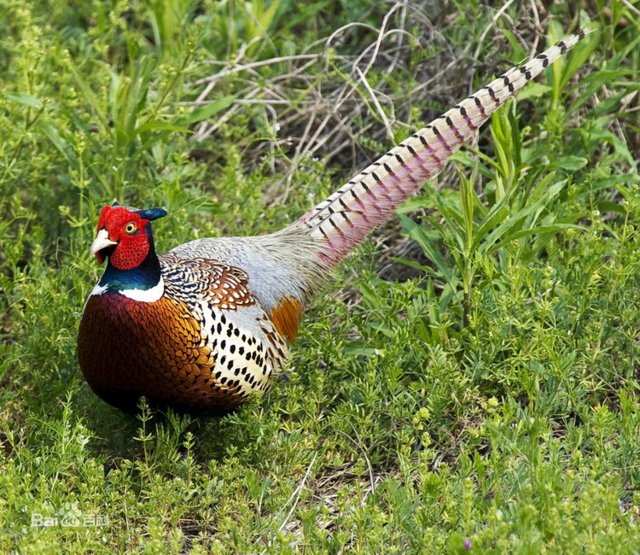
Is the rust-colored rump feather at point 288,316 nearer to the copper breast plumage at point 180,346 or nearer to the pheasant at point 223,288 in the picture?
the pheasant at point 223,288

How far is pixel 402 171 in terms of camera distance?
13.8 feet

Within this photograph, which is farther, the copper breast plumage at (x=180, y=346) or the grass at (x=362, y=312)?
the copper breast plumage at (x=180, y=346)

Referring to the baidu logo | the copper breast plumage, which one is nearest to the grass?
the baidu logo

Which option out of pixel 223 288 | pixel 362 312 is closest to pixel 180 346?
pixel 223 288

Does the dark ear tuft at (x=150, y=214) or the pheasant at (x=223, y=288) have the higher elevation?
the dark ear tuft at (x=150, y=214)

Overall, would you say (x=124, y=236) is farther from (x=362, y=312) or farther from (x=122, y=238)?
(x=362, y=312)

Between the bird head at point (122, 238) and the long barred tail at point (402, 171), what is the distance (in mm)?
1046

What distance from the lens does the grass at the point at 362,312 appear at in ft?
10.6

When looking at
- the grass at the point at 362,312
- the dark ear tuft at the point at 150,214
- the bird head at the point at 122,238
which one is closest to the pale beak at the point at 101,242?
the bird head at the point at 122,238

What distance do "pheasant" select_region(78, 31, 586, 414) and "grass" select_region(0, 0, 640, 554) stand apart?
0.52 ft

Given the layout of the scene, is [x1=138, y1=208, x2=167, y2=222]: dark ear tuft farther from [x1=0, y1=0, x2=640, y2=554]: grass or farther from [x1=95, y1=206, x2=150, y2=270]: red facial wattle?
[x1=0, y1=0, x2=640, y2=554]: grass

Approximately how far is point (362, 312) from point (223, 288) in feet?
3.22

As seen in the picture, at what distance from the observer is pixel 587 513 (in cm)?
272

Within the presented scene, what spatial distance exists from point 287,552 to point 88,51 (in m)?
4.31
